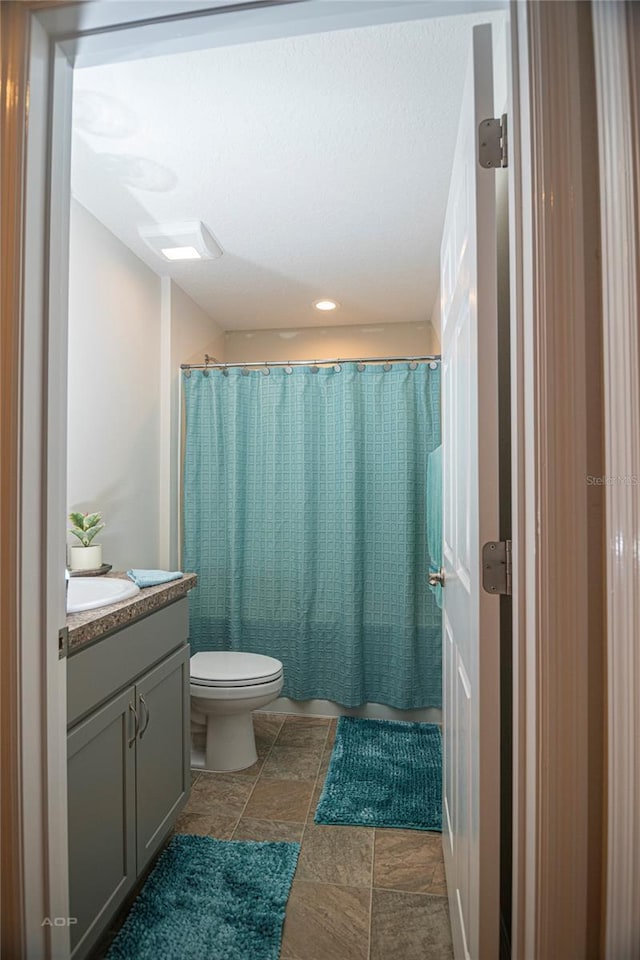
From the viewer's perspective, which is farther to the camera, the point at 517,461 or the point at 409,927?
the point at 409,927

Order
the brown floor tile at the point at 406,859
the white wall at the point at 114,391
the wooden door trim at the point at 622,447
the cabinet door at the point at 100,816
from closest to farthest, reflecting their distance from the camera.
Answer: the wooden door trim at the point at 622,447 → the cabinet door at the point at 100,816 → the brown floor tile at the point at 406,859 → the white wall at the point at 114,391

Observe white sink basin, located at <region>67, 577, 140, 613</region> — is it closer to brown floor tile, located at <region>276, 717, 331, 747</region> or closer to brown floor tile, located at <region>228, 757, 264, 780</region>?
brown floor tile, located at <region>228, 757, 264, 780</region>

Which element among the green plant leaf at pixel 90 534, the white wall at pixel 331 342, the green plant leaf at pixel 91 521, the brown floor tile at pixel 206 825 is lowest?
the brown floor tile at pixel 206 825

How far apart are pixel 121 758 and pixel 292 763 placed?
118 cm

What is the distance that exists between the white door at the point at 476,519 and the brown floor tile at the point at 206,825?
0.96 meters

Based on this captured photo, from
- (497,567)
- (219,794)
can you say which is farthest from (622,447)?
(219,794)

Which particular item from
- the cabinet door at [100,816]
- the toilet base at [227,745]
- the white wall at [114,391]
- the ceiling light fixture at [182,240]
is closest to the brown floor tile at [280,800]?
the toilet base at [227,745]

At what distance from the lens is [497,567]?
0.86 meters

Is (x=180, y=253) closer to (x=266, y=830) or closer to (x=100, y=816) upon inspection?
(x=100, y=816)

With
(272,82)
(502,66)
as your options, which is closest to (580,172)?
(502,66)

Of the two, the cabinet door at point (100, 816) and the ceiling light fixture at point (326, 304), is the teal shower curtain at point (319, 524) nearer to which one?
the ceiling light fixture at point (326, 304)

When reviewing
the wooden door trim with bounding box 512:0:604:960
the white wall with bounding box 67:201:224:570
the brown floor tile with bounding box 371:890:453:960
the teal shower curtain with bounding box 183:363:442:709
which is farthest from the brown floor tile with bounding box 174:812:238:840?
the wooden door trim with bounding box 512:0:604:960

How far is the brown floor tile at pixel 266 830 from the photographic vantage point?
1.83 m

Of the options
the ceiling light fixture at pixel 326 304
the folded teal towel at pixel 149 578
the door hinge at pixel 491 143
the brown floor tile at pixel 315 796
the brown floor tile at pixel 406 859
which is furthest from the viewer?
the ceiling light fixture at pixel 326 304
